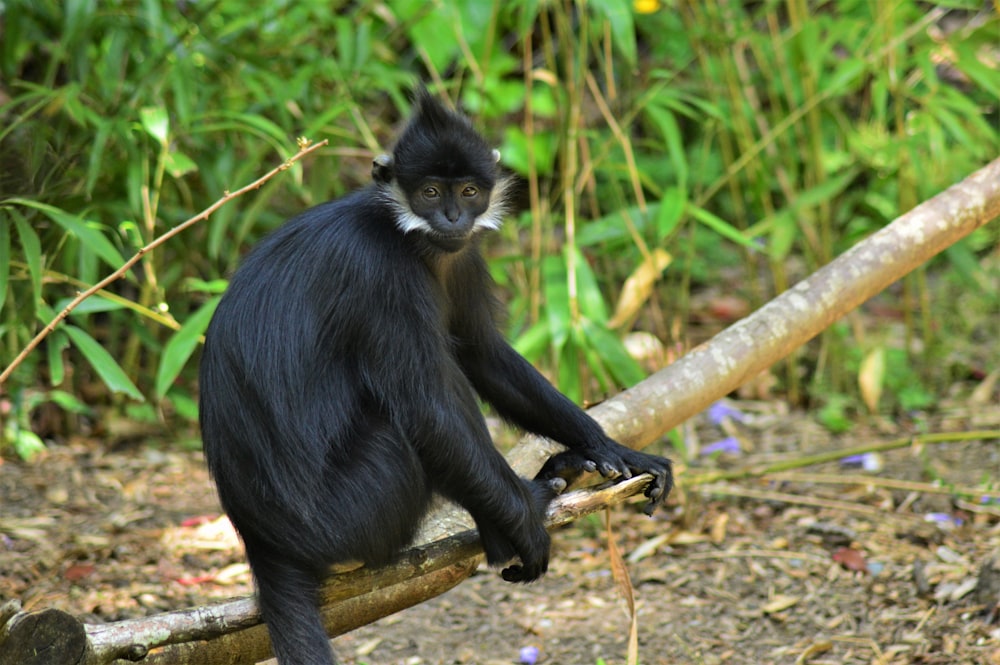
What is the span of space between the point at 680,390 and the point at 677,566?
1318 millimetres

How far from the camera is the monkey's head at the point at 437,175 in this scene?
10.4 feet

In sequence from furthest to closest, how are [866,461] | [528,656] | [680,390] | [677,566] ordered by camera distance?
[866,461]
[677,566]
[528,656]
[680,390]

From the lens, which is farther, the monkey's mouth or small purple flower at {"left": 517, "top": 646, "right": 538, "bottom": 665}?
A: small purple flower at {"left": 517, "top": 646, "right": 538, "bottom": 665}

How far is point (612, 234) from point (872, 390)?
1.68m

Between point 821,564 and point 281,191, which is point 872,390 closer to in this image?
point 821,564

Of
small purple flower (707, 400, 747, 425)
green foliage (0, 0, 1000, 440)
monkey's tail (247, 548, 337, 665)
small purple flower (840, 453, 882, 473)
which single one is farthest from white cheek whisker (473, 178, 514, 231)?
small purple flower (707, 400, 747, 425)

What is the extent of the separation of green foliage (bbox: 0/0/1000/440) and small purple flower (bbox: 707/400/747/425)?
357mm

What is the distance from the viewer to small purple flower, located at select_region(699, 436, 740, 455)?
5.54m

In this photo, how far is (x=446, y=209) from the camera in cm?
320

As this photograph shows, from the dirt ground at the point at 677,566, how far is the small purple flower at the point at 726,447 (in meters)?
0.07

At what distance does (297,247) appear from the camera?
3.05 metres

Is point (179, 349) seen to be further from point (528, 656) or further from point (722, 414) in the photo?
point (722, 414)

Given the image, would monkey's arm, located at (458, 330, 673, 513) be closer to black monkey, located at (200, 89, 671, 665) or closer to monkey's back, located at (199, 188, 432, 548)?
black monkey, located at (200, 89, 671, 665)

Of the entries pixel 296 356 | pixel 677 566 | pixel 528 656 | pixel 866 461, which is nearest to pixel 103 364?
pixel 296 356
